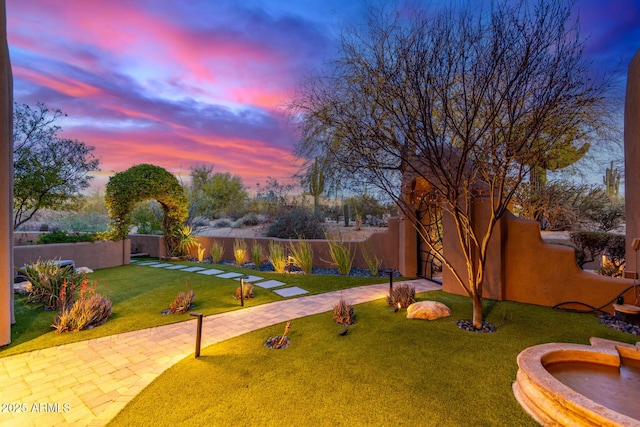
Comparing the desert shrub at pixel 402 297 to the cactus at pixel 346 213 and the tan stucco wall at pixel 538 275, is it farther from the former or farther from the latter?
the cactus at pixel 346 213

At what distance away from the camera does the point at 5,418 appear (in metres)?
2.43

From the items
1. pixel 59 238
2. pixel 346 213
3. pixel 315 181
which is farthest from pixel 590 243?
pixel 59 238

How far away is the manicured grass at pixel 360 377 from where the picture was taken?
2.38 meters

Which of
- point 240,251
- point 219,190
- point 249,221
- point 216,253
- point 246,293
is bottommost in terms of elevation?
point 246,293

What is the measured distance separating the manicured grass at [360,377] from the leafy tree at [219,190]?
1895 centimetres

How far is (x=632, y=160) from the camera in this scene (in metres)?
5.64

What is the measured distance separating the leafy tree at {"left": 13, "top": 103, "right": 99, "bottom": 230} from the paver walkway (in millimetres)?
8782

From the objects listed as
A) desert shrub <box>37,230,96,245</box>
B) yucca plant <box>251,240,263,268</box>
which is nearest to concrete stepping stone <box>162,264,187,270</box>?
yucca plant <box>251,240,263,268</box>

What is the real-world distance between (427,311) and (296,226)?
7784 mm

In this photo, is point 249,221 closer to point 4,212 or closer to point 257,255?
point 257,255

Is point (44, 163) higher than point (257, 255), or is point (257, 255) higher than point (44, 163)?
point (44, 163)

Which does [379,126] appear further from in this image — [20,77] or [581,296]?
[20,77]

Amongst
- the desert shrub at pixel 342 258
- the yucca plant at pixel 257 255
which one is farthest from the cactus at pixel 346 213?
the desert shrub at pixel 342 258

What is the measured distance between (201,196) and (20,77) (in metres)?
13.7
